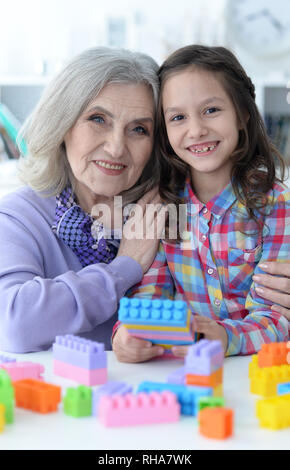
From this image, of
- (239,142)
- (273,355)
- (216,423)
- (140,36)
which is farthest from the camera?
(140,36)

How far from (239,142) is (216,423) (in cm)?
88

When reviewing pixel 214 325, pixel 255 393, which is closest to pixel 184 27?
pixel 214 325

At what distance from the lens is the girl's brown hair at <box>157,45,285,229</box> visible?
139 centimetres

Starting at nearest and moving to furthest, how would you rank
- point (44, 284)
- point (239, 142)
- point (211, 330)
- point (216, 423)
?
point (216, 423) < point (211, 330) < point (44, 284) < point (239, 142)

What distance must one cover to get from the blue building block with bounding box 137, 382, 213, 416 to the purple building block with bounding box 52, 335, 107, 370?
10cm

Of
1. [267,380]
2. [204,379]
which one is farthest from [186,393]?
[267,380]

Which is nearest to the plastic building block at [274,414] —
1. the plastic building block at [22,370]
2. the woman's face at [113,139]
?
the plastic building block at [22,370]

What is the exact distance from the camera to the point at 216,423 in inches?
28.9

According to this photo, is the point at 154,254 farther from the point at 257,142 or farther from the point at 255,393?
the point at 255,393

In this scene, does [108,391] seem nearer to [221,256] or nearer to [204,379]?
[204,379]

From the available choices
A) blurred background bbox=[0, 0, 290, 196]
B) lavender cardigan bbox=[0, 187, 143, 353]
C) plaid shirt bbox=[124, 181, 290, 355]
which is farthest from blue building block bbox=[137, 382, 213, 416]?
blurred background bbox=[0, 0, 290, 196]

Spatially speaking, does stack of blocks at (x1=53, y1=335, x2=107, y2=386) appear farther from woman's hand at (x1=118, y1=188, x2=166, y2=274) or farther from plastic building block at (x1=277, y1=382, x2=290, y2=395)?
woman's hand at (x1=118, y1=188, x2=166, y2=274)

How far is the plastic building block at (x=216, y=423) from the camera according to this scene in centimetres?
73

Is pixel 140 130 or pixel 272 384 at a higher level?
pixel 140 130
